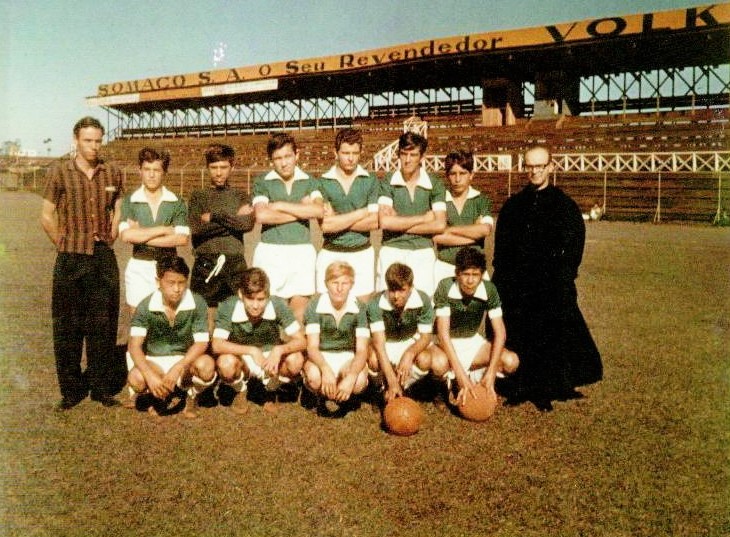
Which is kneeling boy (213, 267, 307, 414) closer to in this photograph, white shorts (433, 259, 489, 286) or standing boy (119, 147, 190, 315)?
standing boy (119, 147, 190, 315)

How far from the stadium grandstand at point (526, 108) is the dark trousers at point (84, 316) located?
21089 millimetres

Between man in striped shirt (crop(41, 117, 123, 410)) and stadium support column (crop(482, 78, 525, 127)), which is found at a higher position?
stadium support column (crop(482, 78, 525, 127))

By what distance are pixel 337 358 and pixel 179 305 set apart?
1250 millimetres

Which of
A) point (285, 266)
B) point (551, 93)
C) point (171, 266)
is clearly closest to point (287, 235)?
point (285, 266)

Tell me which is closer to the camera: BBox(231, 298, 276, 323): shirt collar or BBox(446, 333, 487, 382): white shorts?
BBox(231, 298, 276, 323): shirt collar

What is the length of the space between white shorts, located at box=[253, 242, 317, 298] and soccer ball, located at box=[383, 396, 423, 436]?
1365mm

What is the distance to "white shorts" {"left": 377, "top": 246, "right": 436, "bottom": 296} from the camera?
17.1 ft

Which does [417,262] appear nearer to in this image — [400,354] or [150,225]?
[400,354]

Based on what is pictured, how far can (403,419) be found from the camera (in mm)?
4312

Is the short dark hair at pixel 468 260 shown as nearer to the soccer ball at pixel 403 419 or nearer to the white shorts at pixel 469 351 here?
the white shorts at pixel 469 351

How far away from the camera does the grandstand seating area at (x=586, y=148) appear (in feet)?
72.0

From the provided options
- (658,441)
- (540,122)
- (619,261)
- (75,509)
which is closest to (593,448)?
(658,441)

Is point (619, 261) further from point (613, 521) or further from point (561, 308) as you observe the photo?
→ point (613, 521)

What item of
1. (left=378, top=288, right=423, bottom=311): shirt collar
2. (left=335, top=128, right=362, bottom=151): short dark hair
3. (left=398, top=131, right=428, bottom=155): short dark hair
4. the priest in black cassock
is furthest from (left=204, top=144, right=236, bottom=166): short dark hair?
the priest in black cassock
